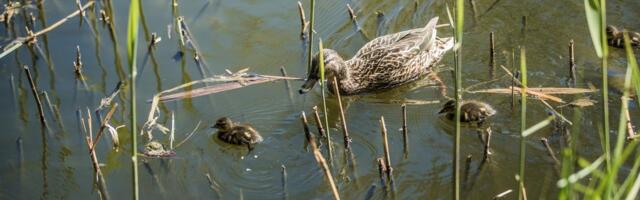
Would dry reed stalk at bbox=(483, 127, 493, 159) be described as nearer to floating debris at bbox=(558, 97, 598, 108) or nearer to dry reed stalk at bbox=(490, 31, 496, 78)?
floating debris at bbox=(558, 97, 598, 108)

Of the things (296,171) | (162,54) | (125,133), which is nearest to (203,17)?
(162,54)

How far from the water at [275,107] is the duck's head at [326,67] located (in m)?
0.17

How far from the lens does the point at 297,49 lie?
5906 millimetres

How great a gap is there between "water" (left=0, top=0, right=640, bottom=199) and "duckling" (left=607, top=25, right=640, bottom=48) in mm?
98

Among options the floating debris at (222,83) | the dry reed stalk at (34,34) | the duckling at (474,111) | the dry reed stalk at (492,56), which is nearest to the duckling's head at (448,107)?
the duckling at (474,111)

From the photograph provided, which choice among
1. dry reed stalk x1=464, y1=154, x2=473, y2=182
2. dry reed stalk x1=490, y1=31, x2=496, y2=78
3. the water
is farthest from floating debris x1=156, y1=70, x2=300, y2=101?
dry reed stalk x1=464, y1=154, x2=473, y2=182

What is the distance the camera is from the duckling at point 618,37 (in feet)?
18.0

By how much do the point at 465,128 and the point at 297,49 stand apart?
1470mm

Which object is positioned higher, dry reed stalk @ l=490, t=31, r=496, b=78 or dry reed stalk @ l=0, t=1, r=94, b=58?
dry reed stalk @ l=0, t=1, r=94, b=58

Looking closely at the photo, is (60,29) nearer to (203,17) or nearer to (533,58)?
(203,17)

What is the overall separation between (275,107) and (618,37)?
2.23 metres

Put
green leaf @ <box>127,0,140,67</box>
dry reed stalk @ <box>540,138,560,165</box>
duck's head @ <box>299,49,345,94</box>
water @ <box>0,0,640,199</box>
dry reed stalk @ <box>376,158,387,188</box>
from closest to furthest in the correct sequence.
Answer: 1. green leaf @ <box>127,0,140,67</box>
2. dry reed stalk @ <box>540,138,560,165</box>
3. dry reed stalk @ <box>376,158,387,188</box>
4. water @ <box>0,0,640,199</box>
5. duck's head @ <box>299,49,345,94</box>

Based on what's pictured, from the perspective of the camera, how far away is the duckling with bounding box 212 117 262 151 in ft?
15.6

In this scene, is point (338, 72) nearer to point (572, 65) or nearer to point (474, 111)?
point (474, 111)
